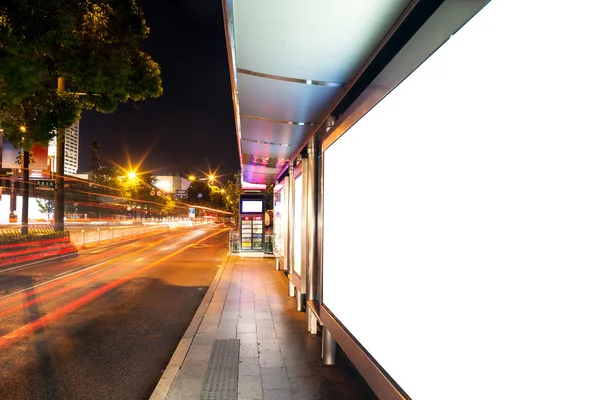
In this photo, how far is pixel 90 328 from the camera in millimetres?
6359

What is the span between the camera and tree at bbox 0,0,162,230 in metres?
5.69

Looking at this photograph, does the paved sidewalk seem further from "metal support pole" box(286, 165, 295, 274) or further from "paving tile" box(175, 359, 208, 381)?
"metal support pole" box(286, 165, 295, 274)

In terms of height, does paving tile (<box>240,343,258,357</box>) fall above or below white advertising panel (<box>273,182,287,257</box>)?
below

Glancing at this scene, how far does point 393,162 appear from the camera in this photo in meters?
2.54

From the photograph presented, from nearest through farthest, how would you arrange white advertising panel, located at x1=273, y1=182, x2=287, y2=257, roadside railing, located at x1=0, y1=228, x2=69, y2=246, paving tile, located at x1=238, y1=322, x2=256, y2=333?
paving tile, located at x1=238, y1=322, x2=256, y2=333
white advertising panel, located at x1=273, y1=182, x2=287, y2=257
roadside railing, located at x1=0, y1=228, x2=69, y2=246

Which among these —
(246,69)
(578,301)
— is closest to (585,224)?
(578,301)

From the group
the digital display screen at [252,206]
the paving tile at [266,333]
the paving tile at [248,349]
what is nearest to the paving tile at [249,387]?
the paving tile at [248,349]

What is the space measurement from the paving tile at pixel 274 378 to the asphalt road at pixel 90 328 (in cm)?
141

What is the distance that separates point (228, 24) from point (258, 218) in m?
14.3

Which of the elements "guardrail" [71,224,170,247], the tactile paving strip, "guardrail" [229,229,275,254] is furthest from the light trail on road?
"guardrail" [71,224,170,247]

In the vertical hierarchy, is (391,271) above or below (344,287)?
above

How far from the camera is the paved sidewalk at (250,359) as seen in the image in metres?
3.89

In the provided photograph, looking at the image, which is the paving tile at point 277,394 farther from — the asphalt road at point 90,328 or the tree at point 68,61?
the tree at point 68,61

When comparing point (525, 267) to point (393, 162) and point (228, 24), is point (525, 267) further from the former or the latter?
point (228, 24)
